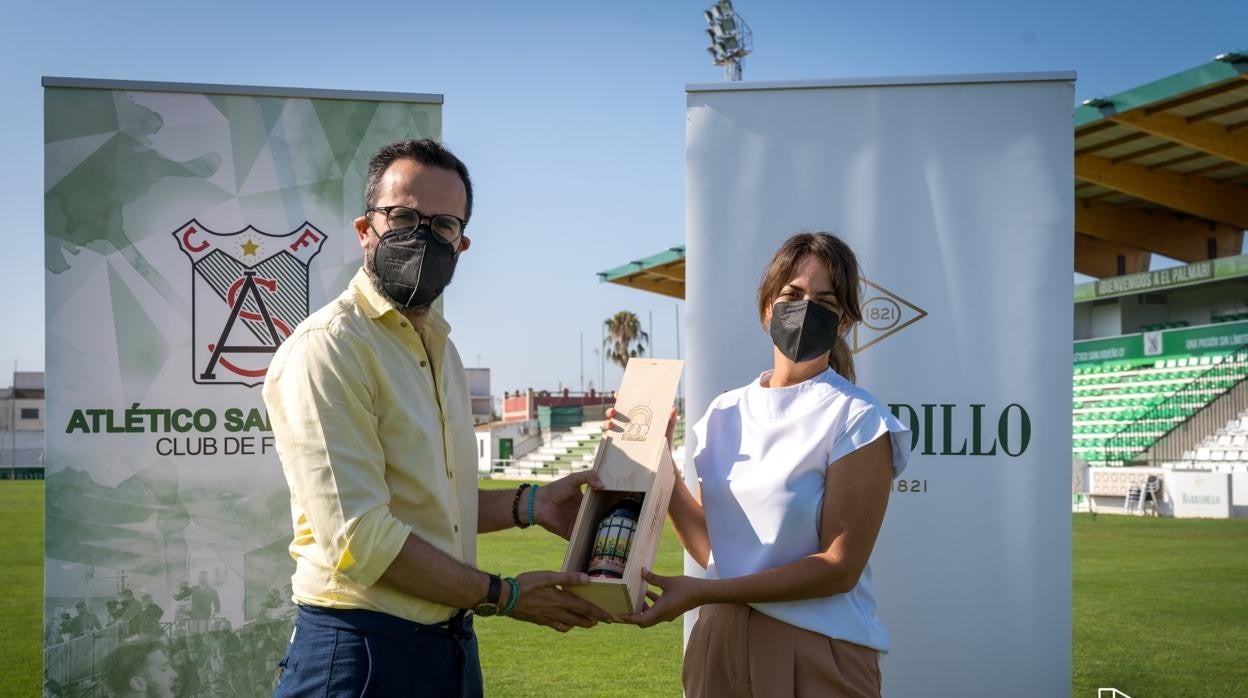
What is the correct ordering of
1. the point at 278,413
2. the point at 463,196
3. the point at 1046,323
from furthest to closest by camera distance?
the point at 1046,323 < the point at 463,196 < the point at 278,413

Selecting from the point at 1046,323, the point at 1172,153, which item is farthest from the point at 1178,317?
the point at 1046,323

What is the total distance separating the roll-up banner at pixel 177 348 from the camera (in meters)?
4.46

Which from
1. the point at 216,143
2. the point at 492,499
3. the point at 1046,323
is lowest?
the point at 492,499

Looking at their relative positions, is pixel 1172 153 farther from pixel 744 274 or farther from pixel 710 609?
pixel 710 609

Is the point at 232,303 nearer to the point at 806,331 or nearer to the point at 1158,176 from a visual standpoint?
the point at 806,331

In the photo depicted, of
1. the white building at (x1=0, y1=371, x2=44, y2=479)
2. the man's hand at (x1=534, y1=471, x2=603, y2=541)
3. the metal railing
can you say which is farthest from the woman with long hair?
the white building at (x1=0, y1=371, x2=44, y2=479)

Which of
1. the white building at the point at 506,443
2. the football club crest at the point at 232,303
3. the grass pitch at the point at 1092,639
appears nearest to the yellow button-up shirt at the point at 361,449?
the football club crest at the point at 232,303

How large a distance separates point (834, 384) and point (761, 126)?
6.89ft

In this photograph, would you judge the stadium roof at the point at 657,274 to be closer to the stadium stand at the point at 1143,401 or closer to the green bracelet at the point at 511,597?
the stadium stand at the point at 1143,401

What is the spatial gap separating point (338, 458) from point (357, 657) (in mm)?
432

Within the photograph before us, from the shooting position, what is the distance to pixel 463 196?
234 centimetres

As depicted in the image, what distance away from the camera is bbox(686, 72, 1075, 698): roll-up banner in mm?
4164

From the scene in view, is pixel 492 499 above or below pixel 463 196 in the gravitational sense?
below

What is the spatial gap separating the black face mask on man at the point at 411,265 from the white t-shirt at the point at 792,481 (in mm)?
804
